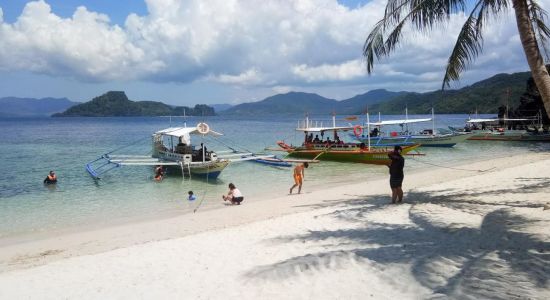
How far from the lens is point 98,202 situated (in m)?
16.3

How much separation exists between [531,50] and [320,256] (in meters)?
5.23

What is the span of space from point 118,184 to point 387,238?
16.2 m

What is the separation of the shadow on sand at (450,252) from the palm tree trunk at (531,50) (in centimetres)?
244

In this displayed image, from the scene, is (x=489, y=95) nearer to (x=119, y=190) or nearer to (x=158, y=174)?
(x=158, y=174)

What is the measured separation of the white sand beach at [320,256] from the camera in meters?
5.27

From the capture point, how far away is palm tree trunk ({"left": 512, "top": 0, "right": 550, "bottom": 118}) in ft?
23.8

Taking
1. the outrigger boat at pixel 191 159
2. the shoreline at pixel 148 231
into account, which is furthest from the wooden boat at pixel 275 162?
the shoreline at pixel 148 231

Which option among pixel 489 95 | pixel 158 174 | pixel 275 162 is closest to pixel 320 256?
pixel 158 174

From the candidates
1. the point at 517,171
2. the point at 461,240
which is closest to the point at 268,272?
the point at 461,240

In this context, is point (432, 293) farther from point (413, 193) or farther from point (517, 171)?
point (517, 171)

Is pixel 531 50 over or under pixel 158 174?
over

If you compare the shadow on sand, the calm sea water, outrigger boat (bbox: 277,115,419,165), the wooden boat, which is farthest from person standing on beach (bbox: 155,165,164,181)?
the shadow on sand

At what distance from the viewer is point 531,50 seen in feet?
24.4

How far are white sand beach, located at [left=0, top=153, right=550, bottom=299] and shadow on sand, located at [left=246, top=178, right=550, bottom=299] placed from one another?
0.8 inches
